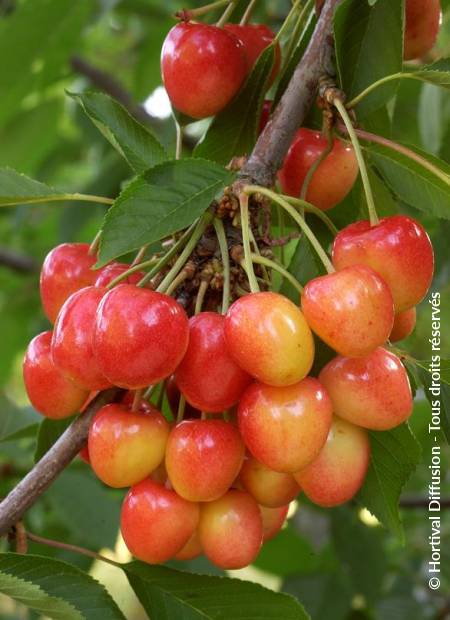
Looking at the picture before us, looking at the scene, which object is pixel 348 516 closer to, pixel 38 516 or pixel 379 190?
pixel 38 516

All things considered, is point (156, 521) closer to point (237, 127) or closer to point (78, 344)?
point (78, 344)

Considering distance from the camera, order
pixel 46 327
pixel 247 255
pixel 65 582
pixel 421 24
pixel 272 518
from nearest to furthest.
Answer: pixel 247 255, pixel 65 582, pixel 272 518, pixel 421 24, pixel 46 327

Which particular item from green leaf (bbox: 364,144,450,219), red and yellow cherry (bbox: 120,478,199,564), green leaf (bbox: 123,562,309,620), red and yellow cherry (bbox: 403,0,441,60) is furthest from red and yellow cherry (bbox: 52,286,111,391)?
red and yellow cherry (bbox: 403,0,441,60)

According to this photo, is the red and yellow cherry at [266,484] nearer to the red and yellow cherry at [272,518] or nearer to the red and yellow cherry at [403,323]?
the red and yellow cherry at [272,518]

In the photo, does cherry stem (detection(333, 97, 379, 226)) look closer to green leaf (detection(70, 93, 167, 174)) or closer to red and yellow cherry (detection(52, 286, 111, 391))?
green leaf (detection(70, 93, 167, 174))

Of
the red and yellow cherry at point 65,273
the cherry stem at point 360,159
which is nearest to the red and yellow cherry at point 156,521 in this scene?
the red and yellow cherry at point 65,273

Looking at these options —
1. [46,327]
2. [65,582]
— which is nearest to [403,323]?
[65,582]
